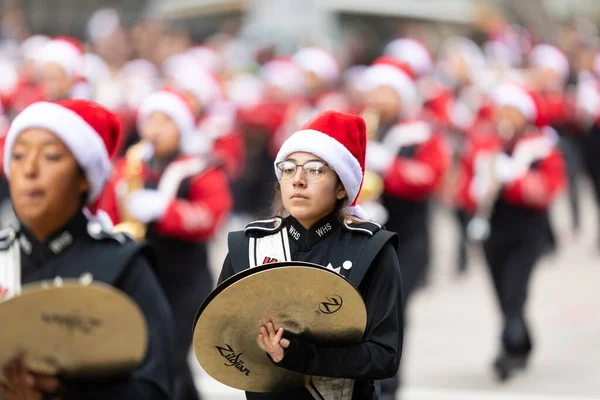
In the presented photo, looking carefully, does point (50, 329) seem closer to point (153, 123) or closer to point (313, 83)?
point (153, 123)

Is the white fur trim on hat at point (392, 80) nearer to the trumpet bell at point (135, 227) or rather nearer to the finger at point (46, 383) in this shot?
the trumpet bell at point (135, 227)

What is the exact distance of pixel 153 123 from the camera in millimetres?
7797

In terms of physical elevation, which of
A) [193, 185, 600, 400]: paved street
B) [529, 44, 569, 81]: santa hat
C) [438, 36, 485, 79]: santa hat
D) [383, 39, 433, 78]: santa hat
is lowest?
[193, 185, 600, 400]: paved street

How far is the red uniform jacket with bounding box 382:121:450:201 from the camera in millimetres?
8688

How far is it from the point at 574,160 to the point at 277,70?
14.7 ft

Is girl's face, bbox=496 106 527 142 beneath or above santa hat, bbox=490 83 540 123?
beneath

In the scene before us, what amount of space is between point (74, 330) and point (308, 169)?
1.16 m

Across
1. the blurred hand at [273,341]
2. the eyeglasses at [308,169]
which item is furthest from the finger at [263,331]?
the eyeglasses at [308,169]

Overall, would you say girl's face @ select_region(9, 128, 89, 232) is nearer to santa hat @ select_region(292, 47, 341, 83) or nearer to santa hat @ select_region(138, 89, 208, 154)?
santa hat @ select_region(138, 89, 208, 154)

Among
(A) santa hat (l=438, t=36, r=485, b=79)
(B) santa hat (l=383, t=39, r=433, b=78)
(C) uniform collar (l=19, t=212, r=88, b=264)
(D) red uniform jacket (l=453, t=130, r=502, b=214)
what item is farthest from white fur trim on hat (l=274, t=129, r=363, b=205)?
(A) santa hat (l=438, t=36, r=485, b=79)

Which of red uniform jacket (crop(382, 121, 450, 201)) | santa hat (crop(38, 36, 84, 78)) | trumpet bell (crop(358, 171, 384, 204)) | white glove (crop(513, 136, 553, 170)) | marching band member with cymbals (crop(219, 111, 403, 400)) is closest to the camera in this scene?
marching band member with cymbals (crop(219, 111, 403, 400))

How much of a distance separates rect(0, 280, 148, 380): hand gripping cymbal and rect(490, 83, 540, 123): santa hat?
22.6ft

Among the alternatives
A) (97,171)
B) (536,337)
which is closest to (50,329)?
(97,171)

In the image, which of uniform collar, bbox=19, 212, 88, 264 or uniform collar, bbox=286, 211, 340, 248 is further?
uniform collar, bbox=286, 211, 340, 248
